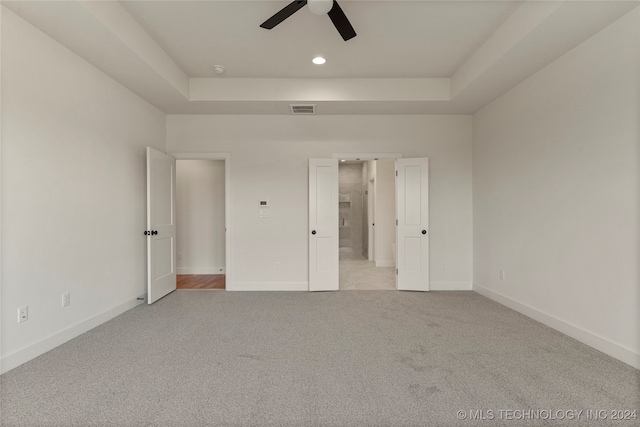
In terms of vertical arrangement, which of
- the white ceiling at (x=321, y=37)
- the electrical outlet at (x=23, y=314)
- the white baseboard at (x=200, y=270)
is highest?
the white ceiling at (x=321, y=37)

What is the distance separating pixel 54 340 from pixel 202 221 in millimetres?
3213

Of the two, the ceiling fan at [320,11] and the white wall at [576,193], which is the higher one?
the ceiling fan at [320,11]

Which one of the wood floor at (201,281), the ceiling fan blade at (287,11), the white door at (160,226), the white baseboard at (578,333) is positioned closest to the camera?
the ceiling fan blade at (287,11)

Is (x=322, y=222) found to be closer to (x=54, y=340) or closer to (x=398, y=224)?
(x=398, y=224)

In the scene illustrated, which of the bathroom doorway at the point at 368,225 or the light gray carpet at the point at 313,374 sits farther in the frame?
the bathroom doorway at the point at 368,225

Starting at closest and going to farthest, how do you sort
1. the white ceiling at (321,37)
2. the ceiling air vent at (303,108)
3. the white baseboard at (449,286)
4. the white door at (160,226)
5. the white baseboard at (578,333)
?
1. the white baseboard at (578,333)
2. the white ceiling at (321,37)
3. the white door at (160,226)
4. the ceiling air vent at (303,108)
5. the white baseboard at (449,286)

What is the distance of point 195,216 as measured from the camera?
18.3 feet

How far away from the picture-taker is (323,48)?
3.12 metres

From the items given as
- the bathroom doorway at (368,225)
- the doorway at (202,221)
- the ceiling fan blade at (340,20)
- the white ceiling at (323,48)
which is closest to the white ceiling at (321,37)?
the white ceiling at (323,48)

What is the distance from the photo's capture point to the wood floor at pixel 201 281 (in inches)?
184

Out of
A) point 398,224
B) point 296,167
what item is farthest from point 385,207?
point 296,167

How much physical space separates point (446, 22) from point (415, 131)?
1.89m

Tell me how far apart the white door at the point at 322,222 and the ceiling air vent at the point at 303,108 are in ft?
2.41

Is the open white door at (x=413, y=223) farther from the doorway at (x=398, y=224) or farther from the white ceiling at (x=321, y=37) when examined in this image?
the white ceiling at (x=321, y=37)
